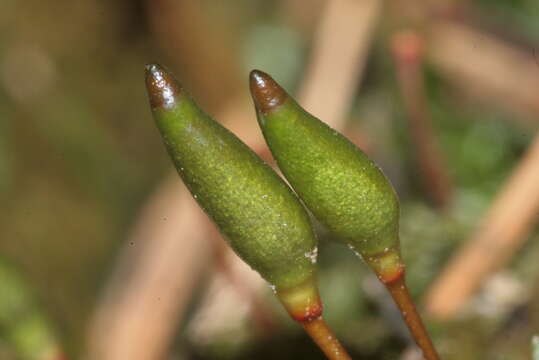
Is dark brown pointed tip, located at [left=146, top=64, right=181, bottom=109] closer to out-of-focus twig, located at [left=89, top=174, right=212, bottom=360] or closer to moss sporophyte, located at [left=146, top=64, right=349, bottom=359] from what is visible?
moss sporophyte, located at [left=146, top=64, right=349, bottom=359]

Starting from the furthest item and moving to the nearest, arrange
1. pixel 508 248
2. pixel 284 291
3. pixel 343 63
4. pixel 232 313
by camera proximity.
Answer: pixel 343 63
pixel 232 313
pixel 508 248
pixel 284 291

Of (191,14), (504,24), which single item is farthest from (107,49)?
(504,24)

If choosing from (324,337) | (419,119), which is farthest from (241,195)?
(419,119)

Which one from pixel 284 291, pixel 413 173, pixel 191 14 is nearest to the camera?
pixel 284 291

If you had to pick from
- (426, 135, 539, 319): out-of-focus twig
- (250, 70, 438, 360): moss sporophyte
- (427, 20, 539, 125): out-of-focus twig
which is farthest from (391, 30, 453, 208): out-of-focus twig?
(250, 70, 438, 360): moss sporophyte

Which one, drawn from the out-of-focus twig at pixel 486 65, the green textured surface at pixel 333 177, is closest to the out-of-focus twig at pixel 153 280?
the out-of-focus twig at pixel 486 65

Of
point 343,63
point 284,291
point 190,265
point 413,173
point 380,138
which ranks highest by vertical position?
point 343,63

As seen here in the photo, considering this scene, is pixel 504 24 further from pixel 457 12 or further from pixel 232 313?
pixel 232 313
